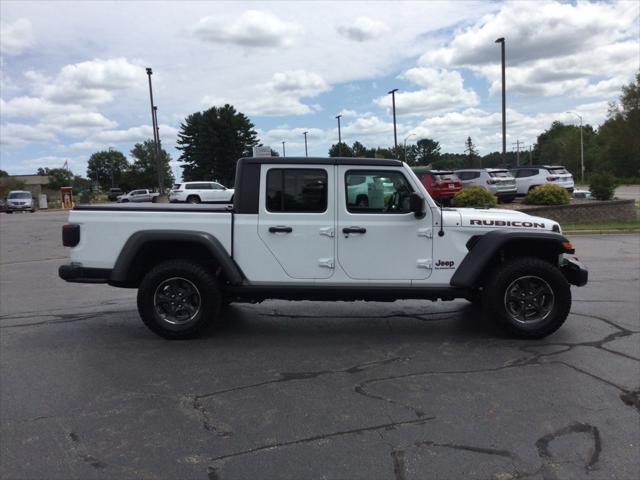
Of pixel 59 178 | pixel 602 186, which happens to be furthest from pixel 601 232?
pixel 59 178

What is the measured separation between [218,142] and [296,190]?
7339 cm

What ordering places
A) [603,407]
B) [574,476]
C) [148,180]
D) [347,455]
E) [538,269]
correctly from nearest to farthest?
1. [574,476]
2. [347,455]
3. [603,407]
4. [538,269]
5. [148,180]

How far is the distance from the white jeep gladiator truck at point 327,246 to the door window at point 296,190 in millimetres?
10

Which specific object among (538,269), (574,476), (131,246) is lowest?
(574,476)

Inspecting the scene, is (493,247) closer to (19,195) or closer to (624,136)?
(19,195)

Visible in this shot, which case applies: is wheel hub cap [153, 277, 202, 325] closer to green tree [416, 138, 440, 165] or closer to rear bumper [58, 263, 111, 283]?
rear bumper [58, 263, 111, 283]

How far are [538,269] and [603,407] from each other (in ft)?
5.82

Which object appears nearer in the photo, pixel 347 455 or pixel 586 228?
pixel 347 455

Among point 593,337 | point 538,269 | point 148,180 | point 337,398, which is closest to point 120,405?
point 337,398

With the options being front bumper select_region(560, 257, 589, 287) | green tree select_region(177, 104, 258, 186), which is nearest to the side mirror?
front bumper select_region(560, 257, 589, 287)

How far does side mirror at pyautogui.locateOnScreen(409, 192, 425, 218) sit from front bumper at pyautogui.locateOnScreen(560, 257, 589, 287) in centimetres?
170

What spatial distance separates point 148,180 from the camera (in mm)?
97312

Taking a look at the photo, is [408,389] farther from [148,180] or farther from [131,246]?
[148,180]

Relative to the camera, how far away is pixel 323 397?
414cm
